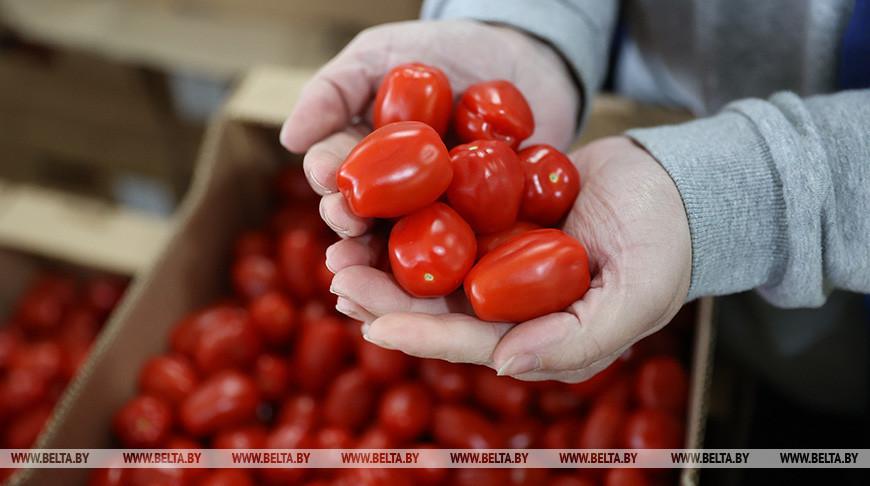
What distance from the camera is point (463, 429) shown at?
1.32 metres

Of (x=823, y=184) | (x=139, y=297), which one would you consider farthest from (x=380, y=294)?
(x=139, y=297)

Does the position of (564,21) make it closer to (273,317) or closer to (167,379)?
(273,317)

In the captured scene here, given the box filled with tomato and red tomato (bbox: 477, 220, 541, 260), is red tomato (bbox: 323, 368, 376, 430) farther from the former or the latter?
the box filled with tomato

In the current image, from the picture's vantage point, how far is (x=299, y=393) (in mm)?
1550

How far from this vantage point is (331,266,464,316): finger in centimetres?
91

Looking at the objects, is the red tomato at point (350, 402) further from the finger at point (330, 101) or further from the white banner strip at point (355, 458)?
the finger at point (330, 101)

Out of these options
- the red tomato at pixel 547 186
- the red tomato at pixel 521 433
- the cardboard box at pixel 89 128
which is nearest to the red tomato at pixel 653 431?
the red tomato at pixel 521 433

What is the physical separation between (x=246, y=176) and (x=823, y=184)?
52.8 inches

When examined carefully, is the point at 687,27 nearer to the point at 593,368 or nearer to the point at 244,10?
the point at 593,368

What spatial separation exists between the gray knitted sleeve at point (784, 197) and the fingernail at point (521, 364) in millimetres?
291

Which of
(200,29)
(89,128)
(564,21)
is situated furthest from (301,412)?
(89,128)

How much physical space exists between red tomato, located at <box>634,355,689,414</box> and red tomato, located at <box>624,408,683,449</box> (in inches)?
0.9

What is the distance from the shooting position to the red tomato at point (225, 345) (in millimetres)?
1480

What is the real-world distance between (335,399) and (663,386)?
68cm
